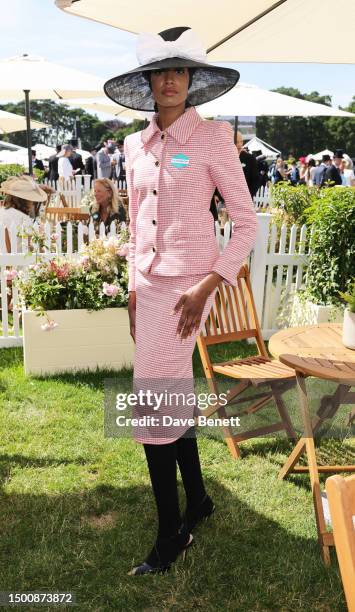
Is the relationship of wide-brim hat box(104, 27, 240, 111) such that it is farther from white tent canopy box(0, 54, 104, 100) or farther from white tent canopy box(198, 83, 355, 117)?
white tent canopy box(198, 83, 355, 117)

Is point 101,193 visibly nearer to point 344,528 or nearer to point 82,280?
point 82,280

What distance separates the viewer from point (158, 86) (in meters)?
2.48

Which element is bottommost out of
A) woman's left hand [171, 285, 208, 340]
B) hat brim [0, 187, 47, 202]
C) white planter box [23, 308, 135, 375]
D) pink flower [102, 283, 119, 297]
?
white planter box [23, 308, 135, 375]

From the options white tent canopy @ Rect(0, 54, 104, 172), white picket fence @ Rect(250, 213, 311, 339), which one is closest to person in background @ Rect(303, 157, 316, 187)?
white tent canopy @ Rect(0, 54, 104, 172)

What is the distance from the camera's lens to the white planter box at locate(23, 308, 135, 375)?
521 cm

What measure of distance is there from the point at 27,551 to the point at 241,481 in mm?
1330

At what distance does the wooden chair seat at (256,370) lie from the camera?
Result: 3.91 m

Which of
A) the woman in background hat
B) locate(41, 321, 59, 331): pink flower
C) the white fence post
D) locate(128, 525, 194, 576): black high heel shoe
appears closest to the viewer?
locate(128, 525, 194, 576): black high heel shoe

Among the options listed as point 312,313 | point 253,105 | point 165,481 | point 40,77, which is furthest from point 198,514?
point 253,105

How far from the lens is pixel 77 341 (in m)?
5.31

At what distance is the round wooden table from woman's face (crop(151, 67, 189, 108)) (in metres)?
1.50

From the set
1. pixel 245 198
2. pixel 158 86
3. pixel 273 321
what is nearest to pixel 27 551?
pixel 245 198

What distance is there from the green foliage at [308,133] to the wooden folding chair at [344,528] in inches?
3151

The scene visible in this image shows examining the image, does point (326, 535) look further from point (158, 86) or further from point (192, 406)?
point (158, 86)
